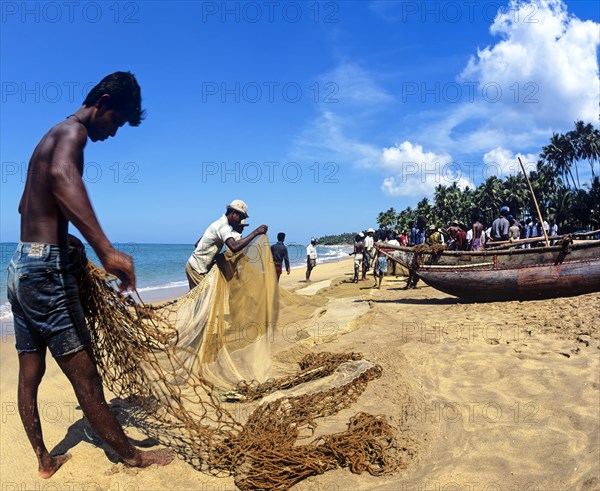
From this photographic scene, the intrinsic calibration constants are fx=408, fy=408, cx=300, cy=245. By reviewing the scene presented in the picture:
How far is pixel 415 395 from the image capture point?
11.9ft

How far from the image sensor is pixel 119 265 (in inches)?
82.5

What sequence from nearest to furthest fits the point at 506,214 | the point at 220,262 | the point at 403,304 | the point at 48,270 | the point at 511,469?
the point at 48,270 → the point at 511,469 → the point at 220,262 → the point at 403,304 → the point at 506,214

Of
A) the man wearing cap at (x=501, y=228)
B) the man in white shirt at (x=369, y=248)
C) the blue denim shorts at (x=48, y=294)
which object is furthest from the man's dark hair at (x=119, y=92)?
the man in white shirt at (x=369, y=248)

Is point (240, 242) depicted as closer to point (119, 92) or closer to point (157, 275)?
point (119, 92)

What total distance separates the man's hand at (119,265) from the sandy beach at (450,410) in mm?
1243

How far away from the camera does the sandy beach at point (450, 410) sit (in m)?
2.46

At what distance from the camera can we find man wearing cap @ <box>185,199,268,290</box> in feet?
14.5

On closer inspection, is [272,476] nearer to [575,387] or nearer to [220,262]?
[220,262]

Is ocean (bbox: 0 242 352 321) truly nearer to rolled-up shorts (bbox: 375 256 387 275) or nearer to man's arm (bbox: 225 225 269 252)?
man's arm (bbox: 225 225 269 252)

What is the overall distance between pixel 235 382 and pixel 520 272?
251 inches

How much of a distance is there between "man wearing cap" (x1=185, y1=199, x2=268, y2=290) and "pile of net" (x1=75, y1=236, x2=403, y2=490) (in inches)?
5.3

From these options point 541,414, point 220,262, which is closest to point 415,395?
point 541,414

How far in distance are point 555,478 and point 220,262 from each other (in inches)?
129

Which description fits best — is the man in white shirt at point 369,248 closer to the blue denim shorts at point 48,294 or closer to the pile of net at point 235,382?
the pile of net at point 235,382
